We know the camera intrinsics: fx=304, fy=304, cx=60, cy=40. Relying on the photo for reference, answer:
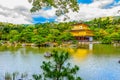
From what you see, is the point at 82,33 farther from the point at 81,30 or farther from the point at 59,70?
the point at 59,70

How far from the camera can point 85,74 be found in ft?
54.2

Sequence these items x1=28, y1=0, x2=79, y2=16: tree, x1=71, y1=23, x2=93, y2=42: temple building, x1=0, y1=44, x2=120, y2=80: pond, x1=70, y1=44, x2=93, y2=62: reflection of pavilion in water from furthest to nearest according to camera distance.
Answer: x1=71, y1=23, x2=93, y2=42: temple building → x1=70, y1=44, x2=93, y2=62: reflection of pavilion in water → x1=0, y1=44, x2=120, y2=80: pond → x1=28, y1=0, x2=79, y2=16: tree

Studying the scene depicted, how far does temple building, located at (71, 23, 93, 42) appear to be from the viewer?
61.6m

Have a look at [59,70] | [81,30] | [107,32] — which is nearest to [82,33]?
[81,30]

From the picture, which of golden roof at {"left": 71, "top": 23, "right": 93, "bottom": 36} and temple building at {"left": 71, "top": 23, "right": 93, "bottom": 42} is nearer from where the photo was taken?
temple building at {"left": 71, "top": 23, "right": 93, "bottom": 42}

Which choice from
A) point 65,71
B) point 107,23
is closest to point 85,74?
point 65,71

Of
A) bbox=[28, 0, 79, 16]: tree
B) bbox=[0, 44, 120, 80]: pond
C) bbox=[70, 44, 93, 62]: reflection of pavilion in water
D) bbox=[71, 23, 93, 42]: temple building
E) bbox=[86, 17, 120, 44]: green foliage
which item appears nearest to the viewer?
bbox=[28, 0, 79, 16]: tree

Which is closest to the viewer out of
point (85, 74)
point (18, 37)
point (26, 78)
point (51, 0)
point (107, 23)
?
point (51, 0)

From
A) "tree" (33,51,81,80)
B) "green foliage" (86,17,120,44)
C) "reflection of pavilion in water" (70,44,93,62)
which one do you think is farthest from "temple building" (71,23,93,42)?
"tree" (33,51,81,80)

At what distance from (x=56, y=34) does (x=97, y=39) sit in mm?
11824

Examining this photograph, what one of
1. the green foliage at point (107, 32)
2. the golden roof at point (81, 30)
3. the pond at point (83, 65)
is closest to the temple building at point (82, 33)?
the golden roof at point (81, 30)

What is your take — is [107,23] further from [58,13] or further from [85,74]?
[58,13]

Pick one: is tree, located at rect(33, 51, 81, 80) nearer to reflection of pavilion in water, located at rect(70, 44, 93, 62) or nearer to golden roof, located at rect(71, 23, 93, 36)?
reflection of pavilion in water, located at rect(70, 44, 93, 62)

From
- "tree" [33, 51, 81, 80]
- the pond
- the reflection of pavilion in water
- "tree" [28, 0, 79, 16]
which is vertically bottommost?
the reflection of pavilion in water
